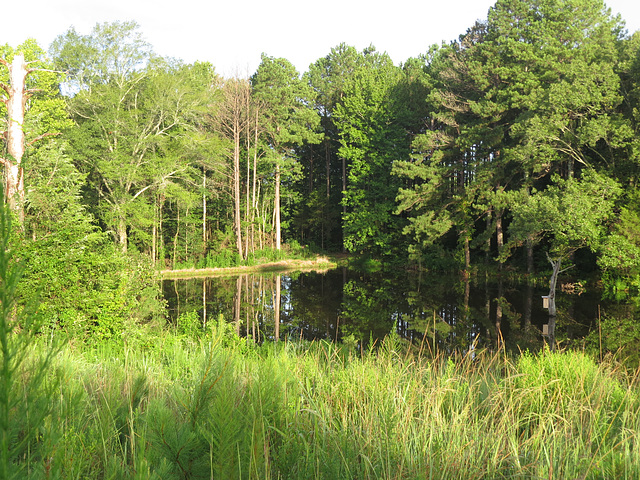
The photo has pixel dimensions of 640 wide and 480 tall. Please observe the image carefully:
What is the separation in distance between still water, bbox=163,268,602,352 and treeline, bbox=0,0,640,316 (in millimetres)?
2035

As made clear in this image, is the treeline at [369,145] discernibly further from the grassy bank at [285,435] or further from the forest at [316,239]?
the grassy bank at [285,435]

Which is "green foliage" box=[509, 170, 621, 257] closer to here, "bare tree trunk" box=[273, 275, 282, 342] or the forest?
the forest

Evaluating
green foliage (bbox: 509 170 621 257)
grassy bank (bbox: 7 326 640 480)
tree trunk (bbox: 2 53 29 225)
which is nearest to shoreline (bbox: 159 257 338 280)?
green foliage (bbox: 509 170 621 257)

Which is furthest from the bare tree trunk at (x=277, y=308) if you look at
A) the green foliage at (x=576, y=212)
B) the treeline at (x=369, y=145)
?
the green foliage at (x=576, y=212)

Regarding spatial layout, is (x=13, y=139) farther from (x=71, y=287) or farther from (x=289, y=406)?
(x=289, y=406)

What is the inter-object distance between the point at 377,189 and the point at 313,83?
1182 centimetres

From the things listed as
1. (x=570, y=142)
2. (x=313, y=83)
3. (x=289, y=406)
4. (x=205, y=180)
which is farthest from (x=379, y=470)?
(x=313, y=83)

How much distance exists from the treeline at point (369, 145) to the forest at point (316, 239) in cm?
13

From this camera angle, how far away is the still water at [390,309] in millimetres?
11227

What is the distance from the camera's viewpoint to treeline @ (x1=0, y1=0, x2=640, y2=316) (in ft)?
53.2

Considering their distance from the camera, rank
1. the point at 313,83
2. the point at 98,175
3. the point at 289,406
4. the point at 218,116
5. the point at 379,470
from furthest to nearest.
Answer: the point at 313,83, the point at 218,116, the point at 98,175, the point at 289,406, the point at 379,470

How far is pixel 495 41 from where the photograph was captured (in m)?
23.1

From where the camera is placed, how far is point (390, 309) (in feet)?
49.3

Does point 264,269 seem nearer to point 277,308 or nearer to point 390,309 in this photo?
point 277,308
